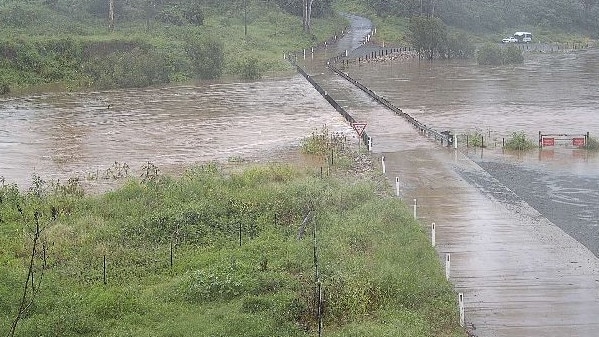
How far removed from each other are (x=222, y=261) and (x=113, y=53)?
3833cm

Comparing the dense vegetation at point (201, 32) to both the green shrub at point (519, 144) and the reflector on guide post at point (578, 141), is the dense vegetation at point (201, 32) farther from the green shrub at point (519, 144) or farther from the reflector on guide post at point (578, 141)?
the reflector on guide post at point (578, 141)

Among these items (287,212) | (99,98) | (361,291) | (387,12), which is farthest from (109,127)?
(387,12)

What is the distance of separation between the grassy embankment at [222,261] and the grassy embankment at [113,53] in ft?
89.9

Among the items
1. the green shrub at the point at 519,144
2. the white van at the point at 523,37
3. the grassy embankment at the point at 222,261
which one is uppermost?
the white van at the point at 523,37

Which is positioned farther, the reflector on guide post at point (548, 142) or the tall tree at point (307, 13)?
the tall tree at point (307, 13)

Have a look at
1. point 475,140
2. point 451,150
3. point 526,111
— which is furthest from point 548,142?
point 526,111

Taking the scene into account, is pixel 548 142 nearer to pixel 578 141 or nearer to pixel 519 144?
pixel 578 141

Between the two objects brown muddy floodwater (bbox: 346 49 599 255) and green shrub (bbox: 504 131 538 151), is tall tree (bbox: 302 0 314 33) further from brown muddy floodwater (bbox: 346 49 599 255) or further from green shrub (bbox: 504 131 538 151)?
green shrub (bbox: 504 131 538 151)

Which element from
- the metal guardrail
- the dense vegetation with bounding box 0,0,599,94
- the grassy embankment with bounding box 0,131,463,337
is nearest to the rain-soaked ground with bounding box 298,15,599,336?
the metal guardrail

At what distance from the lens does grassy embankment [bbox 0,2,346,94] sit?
45875mm

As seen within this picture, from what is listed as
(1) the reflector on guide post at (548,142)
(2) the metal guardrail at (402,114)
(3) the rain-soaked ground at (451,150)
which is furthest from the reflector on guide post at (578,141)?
(2) the metal guardrail at (402,114)

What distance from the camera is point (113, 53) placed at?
48.6 m

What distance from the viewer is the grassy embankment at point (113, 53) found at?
1806 inches

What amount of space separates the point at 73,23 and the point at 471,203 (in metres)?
44.6
